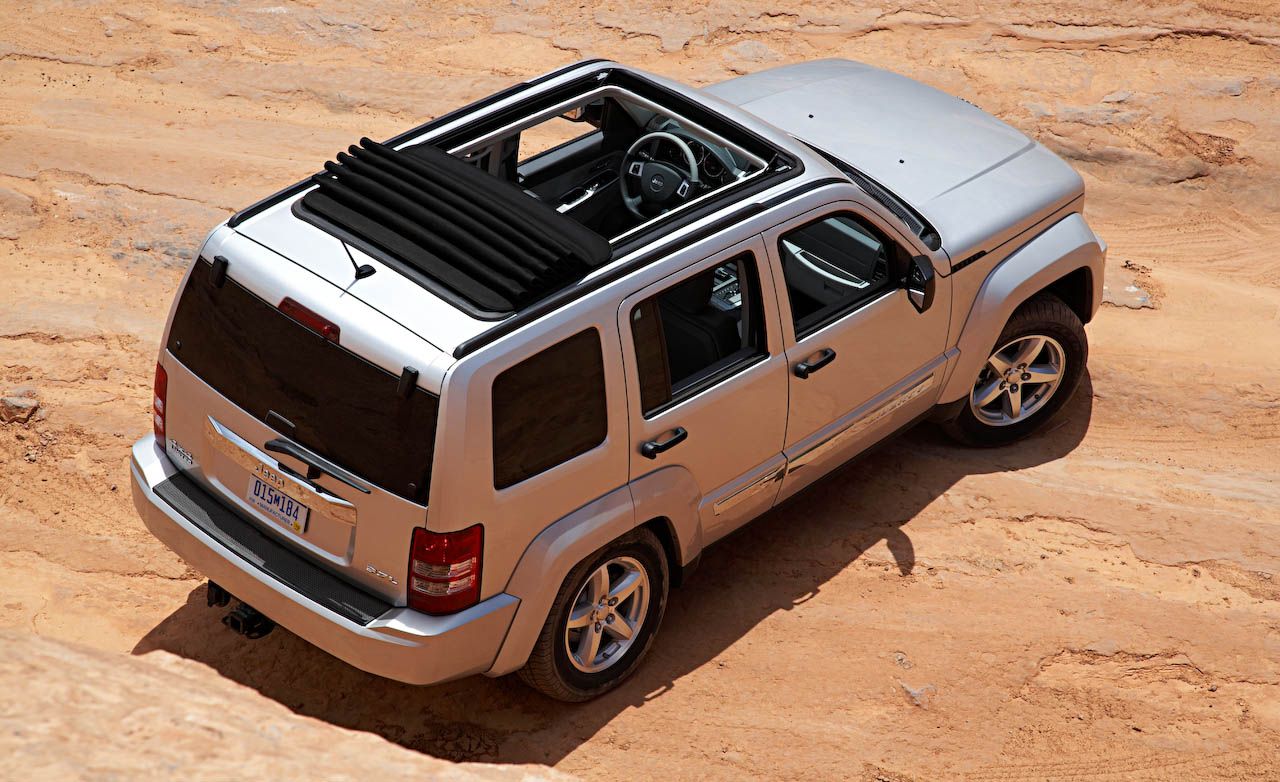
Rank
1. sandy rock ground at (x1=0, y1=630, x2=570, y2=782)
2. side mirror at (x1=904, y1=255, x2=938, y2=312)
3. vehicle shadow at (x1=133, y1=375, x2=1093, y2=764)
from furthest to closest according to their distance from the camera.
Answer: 1. side mirror at (x1=904, y1=255, x2=938, y2=312)
2. vehicle shadow at (x1=133, y1=375, x2=1093, y2=764)
3. sandy rock ground at (x1=0, y1=630, x2=570, y2=782)

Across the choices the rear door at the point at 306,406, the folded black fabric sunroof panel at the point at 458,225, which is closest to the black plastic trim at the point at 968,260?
the folded black fabric sunroof panel at the point at 458,225

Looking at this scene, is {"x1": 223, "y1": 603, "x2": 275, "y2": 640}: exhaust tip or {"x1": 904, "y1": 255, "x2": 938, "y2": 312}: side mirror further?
{"x1": 904, "y1": 255, "x2": 938, "y2": 312}: side mirror

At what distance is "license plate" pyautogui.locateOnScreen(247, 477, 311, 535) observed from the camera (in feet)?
14.1

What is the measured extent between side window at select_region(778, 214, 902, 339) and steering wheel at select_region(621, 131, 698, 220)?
0.53 metres

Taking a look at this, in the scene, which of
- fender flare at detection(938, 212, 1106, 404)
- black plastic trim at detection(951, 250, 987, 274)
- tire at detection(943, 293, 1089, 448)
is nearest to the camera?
black plastic trim at detection(951, 250, 987, 274)

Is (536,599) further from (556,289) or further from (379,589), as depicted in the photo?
(556,289)

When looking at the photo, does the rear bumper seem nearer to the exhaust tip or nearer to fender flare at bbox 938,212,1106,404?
the exhaust tip

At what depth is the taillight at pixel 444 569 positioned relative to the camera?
13.4 feet

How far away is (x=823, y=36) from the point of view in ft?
34.1

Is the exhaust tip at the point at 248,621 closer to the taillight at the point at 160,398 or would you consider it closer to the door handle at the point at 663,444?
the taillight at the point at 160,398

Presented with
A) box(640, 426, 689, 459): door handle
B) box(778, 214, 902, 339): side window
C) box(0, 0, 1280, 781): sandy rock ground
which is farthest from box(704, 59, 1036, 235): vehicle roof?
box(640, 426, 689, 459): door handle

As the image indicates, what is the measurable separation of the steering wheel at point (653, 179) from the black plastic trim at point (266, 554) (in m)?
2.24

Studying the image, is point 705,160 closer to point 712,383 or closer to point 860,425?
point 712,383

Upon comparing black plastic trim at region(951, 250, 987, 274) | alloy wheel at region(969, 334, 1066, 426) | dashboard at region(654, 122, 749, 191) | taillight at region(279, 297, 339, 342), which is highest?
taillight at region(279, 297, 339, 342)
